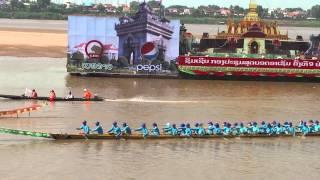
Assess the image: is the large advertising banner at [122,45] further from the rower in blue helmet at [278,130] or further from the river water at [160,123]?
the rower in blue helmet at [278,130]

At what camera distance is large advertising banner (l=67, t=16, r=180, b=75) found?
43.8 meters

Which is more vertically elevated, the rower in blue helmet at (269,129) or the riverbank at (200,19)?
the riverbank at (200,19)

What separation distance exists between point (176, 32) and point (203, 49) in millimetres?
3691

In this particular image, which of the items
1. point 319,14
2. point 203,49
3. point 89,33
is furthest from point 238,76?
point 319,14

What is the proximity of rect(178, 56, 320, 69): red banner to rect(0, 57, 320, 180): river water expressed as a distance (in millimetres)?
1388

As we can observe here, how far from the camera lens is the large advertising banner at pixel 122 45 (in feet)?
144

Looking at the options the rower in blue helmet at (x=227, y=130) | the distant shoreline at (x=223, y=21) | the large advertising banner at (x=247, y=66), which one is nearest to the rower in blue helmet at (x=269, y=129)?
the rower in blue helmet at (x=227, y=130)

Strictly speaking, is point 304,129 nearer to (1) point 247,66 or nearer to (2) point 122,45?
(1) point 247,66

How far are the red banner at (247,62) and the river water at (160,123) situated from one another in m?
1.39

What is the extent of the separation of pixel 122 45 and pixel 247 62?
9.15 m

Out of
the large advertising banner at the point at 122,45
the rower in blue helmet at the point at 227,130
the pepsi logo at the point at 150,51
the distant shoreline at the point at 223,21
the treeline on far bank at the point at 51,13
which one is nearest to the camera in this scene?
the rower in blue helmet at the point at 227,130

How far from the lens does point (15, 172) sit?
747 inches

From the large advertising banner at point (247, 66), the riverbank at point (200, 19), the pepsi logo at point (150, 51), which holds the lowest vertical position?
the large advertising banner at point (247, 66)

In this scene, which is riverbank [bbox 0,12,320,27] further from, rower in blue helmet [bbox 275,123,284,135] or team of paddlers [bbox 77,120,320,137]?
rower in blue helmet [bbox 275,123,284,135]
